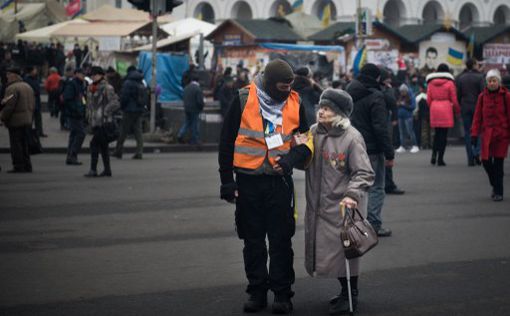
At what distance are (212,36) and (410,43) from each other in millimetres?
8104

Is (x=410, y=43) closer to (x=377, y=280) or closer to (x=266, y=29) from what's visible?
(x=266, y=29)

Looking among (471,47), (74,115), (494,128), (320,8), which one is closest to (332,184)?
(494,128)

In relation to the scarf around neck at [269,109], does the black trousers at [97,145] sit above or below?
below

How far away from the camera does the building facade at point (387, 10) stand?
69688 mm

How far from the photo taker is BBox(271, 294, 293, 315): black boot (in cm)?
730

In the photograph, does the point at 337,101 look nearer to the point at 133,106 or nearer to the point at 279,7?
the point at 133,106

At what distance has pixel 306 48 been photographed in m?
36.7

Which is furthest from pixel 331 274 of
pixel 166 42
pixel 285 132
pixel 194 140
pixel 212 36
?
pixel 212 36

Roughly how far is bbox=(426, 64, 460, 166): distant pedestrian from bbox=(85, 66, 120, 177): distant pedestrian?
6.29 meters

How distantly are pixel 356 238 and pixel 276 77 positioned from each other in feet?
4.05

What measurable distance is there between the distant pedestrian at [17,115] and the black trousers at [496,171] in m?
7.66

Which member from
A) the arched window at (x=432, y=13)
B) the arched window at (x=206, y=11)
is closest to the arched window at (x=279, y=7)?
the arched window at (x=206, y=11)

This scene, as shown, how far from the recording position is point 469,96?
65.4 ft

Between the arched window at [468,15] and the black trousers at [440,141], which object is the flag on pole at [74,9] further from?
the black trousers at [440,141]
